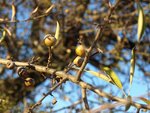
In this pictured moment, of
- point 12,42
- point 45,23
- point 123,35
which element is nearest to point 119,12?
point 123,35

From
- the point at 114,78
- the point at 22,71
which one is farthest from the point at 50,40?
the point at 114,78

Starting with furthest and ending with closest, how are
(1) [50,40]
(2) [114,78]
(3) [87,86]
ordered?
(1) [50,40], (2) [114,78], (3) [87,86]

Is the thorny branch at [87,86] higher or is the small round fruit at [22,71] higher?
the thorny branch at [87,86]

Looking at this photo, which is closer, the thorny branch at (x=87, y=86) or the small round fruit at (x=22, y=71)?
the thorny branch at (x=87, y=86)

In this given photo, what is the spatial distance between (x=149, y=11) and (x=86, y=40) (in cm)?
86

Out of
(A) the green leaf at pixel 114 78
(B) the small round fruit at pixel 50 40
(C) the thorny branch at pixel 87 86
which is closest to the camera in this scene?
(C) the thorny branch at pixel 87 86

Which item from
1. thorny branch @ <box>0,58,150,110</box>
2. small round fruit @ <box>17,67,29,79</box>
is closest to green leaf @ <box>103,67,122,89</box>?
thorny branch @ <box>0,58,150,110</box>

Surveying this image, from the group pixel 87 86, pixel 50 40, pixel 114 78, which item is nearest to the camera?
pixel 87 86

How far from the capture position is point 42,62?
4.77 m

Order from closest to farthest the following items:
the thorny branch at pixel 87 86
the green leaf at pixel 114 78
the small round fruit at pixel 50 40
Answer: the thorny branch at pixel 87 86 < the green leaf at pixel 114 78 < the small round fruit at pixel 50 40

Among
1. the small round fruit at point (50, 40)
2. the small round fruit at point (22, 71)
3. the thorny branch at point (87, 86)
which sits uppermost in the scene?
the small round fruit at point (50, 40)

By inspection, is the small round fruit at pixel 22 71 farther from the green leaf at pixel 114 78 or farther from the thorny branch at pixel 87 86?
the green leaf at pixel 114 78

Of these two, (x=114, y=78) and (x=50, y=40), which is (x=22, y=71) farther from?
(x=114, y=78)

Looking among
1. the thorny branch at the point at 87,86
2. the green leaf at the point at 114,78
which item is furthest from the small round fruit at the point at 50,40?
the green leaf at the point at 114,78
